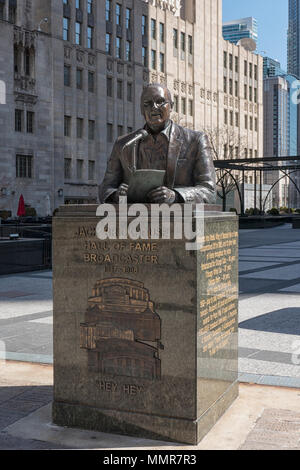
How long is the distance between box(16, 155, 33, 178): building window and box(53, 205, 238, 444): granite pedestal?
4687 cm

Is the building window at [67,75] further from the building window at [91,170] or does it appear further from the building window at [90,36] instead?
the building window at [91,170]

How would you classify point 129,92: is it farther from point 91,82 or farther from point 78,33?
point 78,33

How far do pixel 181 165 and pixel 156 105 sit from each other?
631 millimetres

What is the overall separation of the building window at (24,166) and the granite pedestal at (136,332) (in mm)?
46875

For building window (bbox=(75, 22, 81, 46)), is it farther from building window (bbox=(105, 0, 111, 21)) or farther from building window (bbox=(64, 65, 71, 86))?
building window (bbox=(105, 0, 111, 21))

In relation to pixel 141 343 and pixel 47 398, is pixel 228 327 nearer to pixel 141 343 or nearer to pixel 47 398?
pixel 141 343

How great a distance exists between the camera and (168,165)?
18.5 ft

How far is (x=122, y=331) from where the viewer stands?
16.6 ft

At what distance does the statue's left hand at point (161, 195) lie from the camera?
5148 millimetres

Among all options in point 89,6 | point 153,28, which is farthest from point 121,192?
point 153,28

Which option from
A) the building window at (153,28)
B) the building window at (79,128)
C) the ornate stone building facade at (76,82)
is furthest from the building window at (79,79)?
the building window at (153,28)

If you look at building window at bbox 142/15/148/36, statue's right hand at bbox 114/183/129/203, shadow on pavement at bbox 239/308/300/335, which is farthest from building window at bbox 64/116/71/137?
statue's right hand at bbox 114/183/129/203

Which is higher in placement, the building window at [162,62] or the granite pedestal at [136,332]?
the building window at [162,62]
